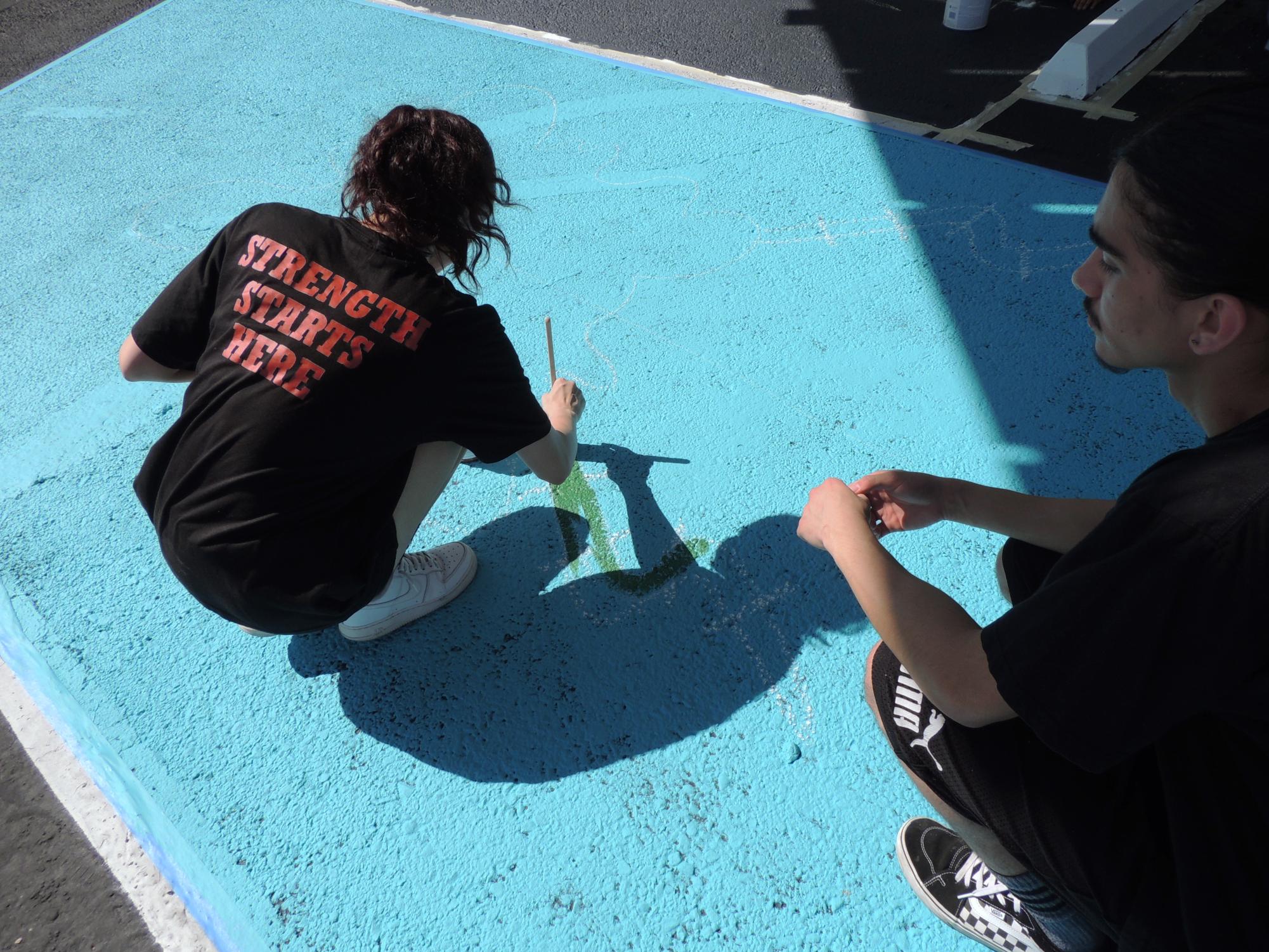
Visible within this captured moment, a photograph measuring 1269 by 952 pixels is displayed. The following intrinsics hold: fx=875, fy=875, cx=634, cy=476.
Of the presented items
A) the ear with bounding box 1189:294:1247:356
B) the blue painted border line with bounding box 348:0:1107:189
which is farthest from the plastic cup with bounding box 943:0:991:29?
the ear with bounding box 1189:294:1247:356

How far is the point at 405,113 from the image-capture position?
166 cm

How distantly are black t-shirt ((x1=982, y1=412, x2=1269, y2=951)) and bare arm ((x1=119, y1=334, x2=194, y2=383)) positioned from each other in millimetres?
1738

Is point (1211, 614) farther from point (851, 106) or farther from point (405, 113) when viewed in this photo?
point (851, 106)

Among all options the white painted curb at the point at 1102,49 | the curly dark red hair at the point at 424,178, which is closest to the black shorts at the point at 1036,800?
the curly dark red hair at the point at 424,178

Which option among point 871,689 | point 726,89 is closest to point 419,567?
point 871,689

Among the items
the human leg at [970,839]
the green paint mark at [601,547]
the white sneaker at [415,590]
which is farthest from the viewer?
the green paint mark at [601,547]

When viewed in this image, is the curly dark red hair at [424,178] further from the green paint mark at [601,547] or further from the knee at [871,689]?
the knee at [871,689]

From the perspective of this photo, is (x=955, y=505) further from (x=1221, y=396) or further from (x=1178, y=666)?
(x=1178, y=666)

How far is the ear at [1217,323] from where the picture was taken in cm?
100

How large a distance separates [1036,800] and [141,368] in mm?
1895

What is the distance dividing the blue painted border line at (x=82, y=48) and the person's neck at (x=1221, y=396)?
5.37 m

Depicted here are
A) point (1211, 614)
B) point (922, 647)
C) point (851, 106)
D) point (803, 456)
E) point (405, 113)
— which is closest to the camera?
point (1211, 614)

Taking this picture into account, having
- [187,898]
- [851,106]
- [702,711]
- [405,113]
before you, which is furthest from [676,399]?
[851,106]

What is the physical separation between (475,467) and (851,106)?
248 cm
